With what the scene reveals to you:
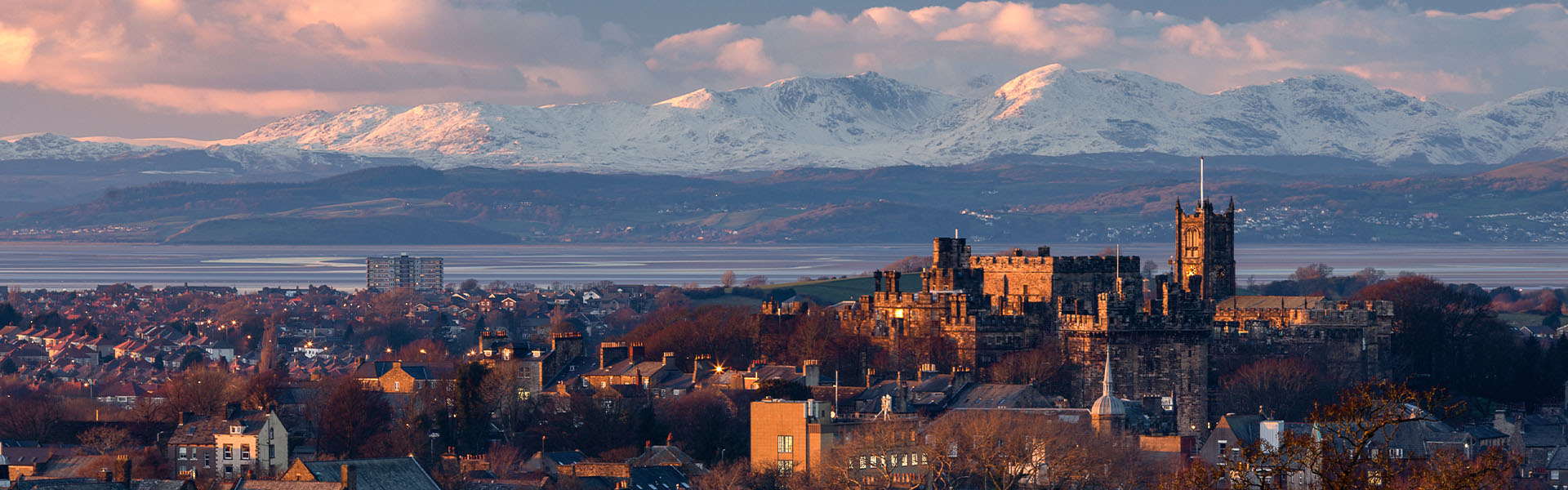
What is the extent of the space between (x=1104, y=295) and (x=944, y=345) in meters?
6.62

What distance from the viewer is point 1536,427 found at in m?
103

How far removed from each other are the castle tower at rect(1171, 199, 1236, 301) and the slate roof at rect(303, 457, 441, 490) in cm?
6056

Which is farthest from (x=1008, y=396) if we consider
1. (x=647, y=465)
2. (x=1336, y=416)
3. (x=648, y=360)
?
(x=1336, y=416)

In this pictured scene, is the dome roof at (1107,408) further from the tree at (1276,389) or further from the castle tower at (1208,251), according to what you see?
the castle tower at (1208,251)

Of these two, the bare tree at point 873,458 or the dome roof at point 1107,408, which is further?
the dome roof at point 1107,408

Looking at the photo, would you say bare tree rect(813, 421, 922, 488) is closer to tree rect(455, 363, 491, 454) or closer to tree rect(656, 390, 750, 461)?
tree rect(656, 390, 750, 461)

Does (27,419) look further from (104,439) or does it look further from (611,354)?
(611,354)

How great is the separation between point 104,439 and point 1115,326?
39.2 metres

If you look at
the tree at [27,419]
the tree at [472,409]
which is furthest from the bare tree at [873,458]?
the tree at [27,419]

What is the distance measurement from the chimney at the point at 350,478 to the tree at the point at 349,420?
16642mm

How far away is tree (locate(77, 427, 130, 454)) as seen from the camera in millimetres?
91375

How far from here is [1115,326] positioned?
110500 mm

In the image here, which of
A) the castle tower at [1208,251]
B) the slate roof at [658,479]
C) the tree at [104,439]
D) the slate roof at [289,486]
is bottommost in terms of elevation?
the slate roof at [658,479]

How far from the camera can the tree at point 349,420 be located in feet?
305
